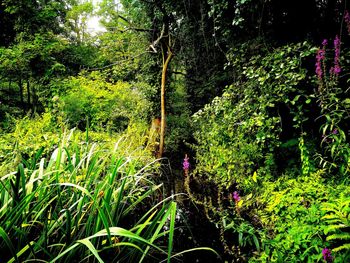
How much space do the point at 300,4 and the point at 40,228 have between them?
3.44 metres

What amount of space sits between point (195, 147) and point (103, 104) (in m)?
3.05

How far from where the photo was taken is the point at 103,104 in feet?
19.9

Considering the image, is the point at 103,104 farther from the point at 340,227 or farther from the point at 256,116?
the point at 340,227

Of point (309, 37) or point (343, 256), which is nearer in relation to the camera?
point (343, 256)

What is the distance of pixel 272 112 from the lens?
2832 mm

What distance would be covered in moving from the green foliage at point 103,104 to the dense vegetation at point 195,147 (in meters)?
0.04

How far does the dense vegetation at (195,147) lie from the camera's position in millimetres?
1139

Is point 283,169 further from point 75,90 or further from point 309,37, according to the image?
point 75,90

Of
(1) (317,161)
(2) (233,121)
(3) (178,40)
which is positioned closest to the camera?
(1) (317,161)

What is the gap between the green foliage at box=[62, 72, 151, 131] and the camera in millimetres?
5758

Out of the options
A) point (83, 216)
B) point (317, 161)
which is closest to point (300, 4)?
point (317, 161)

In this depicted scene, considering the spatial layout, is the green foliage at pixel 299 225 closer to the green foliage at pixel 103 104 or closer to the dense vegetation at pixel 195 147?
the dense vegetation at pixel 195 147

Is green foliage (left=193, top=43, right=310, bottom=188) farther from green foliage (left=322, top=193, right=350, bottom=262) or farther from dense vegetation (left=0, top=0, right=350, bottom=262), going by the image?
green foliage (left=322, top=193, right=350, bottom=262)

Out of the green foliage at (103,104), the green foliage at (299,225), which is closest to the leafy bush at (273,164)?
the green foliage at (299,225)
